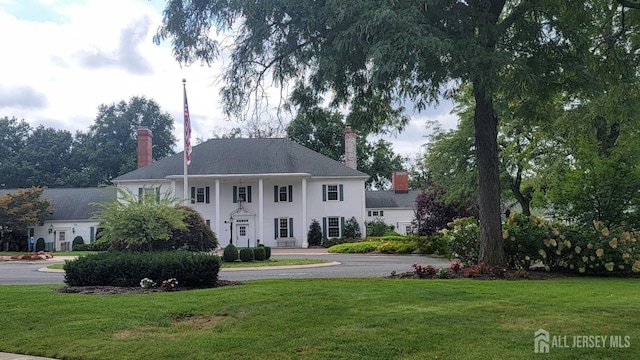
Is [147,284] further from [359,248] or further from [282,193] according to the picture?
[282,193]

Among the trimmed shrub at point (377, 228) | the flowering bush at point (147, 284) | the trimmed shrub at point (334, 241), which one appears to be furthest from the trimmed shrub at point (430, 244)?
the flowering bush at point (147, 284)

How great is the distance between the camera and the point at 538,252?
A: 15.1 metres

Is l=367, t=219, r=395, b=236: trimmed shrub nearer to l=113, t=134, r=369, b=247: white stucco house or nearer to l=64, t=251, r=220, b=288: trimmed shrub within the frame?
l=113, t=134, r=369, b=247: white stucco house

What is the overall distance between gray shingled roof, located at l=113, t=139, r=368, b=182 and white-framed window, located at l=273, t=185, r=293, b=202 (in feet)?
5.28

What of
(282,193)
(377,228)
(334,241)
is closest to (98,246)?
(282,193)

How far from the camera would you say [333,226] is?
41.8 m

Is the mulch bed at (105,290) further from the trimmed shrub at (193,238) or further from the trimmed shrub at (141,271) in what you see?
the trimmed shrub at (193,238)

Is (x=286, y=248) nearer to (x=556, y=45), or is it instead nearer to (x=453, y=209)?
(x=453, y=209)

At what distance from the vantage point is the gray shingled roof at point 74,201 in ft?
147

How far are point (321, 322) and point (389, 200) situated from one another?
42051mm

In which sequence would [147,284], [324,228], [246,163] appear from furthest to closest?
[246,163], [324,228], [147,284]

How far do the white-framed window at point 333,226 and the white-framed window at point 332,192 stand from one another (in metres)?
1.44

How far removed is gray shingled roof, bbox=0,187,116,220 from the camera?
147ft

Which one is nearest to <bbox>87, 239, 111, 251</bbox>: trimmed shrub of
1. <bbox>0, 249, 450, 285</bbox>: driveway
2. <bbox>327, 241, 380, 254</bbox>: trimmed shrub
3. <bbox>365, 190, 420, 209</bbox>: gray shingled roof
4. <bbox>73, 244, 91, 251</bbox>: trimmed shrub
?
<bbox>73, 244, 91, 251</bbox>: trimmed shrub
